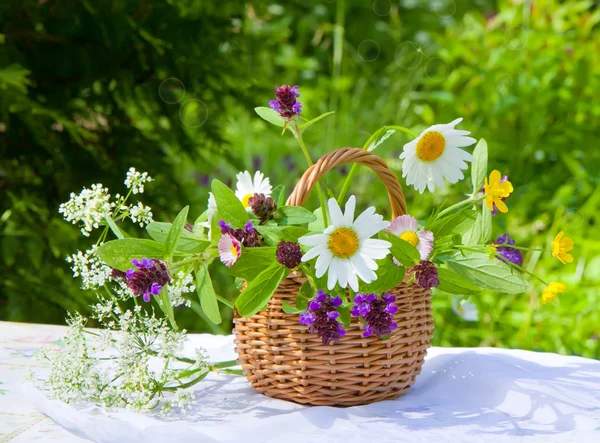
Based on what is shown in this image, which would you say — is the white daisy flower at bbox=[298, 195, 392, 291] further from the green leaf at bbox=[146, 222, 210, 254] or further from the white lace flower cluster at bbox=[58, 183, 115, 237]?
the white lace flower cluster at bbox=[58, 183, 115, 237]

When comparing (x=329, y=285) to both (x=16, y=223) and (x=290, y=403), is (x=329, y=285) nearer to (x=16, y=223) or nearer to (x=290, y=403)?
(x=290, y=403)

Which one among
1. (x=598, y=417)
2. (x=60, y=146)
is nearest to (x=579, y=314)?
(x=598, y=417)

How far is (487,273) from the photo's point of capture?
0.92 m

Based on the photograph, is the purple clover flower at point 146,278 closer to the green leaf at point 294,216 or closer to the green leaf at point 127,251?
the green leaf at point 127,251

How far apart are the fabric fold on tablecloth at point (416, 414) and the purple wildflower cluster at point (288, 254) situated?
0.66 feet

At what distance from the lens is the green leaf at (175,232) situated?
868mm

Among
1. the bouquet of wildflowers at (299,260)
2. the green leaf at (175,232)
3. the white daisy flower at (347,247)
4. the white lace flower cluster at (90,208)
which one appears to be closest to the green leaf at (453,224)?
the bouquet of wildflowers at (299,260)

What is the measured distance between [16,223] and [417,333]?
4.12 ft

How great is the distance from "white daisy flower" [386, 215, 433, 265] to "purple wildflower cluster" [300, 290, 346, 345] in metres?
0.10

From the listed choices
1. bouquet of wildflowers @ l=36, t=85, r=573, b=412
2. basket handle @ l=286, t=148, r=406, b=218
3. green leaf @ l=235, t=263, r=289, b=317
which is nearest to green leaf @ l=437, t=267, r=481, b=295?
bouquet of wildflowers @ l=36, t=85, r=573, b=412

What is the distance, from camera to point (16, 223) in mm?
1854

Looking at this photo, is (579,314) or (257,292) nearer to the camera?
(257,292)

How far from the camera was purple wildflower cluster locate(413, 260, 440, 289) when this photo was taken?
877 mm

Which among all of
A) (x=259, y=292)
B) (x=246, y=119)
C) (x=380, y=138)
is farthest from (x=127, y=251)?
(x=246, y=119)
